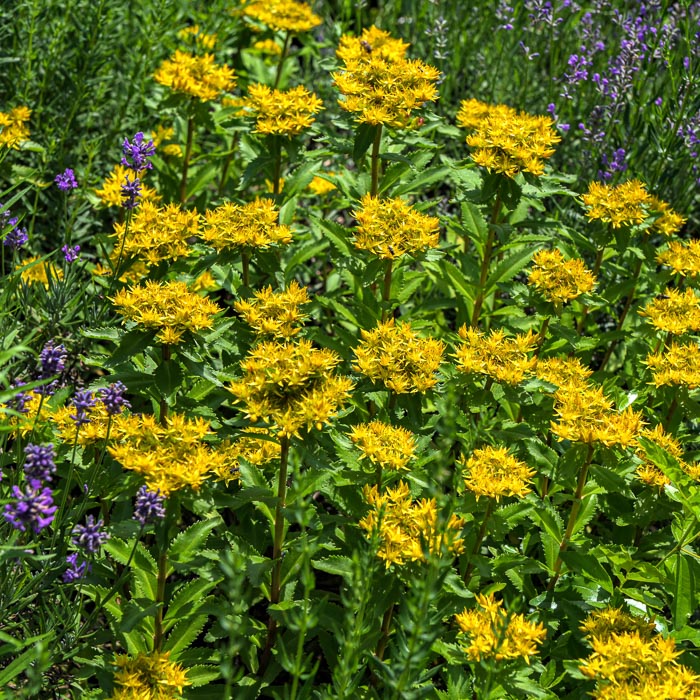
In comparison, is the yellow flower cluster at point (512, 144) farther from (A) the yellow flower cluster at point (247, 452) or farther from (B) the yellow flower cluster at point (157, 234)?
(A) the yellow flower cluster at point (247, 452)

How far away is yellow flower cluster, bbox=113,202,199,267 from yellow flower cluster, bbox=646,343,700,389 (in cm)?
159

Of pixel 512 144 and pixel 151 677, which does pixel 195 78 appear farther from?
pixel 151 677

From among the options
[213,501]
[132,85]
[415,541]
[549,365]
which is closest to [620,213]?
[549,365]

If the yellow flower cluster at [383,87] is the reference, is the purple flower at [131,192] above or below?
below

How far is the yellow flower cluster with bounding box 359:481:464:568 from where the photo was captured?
2.23m

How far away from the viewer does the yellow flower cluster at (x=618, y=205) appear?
10.7 feet

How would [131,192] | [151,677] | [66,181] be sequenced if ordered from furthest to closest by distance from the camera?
[66,181], [131,192], [151,677]

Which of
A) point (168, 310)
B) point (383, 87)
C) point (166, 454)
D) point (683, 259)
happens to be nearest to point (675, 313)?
point (683, 259)

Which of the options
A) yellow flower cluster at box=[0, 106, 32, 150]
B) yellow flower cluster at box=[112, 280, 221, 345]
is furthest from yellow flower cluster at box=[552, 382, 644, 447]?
yellow flower cluster at box=[0, 106, 32, 150]

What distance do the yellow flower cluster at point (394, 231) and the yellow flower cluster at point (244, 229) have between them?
0.27m

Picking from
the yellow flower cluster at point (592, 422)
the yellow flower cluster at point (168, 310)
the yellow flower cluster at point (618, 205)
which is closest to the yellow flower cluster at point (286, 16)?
the yellow flower cluster at point (618, 205)

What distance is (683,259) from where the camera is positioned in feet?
11.0

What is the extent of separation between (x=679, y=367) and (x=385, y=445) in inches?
42.7

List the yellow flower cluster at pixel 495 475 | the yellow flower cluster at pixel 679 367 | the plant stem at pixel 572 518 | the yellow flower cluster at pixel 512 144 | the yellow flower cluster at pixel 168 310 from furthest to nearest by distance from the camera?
the yellow flower cluster at pixel 512 144 → the yellow flower cluster at pixel 679 367 → the plant stem at pixel 572 518 → the yellow flower cluster at pixel 168 310 → the yellow flower cluster at pixel 495 475
